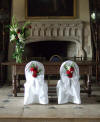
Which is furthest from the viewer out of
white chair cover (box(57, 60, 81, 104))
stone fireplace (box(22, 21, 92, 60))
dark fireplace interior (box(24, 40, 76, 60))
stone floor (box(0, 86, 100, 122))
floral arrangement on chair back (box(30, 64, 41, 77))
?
dark fireplace interior (box(24, 40, 76, 60))

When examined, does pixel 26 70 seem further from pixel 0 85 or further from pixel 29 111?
pixel 0 85

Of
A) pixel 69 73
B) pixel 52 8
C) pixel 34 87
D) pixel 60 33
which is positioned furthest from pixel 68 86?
pixel 52 8

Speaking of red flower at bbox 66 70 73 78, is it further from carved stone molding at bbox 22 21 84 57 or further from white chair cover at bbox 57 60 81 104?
carved stone molding at bbox 22 21 84 57

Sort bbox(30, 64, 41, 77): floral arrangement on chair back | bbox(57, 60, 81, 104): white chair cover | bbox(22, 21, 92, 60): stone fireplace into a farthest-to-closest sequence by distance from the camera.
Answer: bbox(22, 21, 92, 60): stone fireplace, bbox(57, 60, 81, 104): white chair cover, bbox(30, 64, 41, 77): floral arrangement on chair back

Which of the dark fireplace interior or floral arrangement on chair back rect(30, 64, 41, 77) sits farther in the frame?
the dark fireplace interior

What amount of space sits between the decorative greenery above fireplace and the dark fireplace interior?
0.99 metres

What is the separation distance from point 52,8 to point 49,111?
4.63 meters

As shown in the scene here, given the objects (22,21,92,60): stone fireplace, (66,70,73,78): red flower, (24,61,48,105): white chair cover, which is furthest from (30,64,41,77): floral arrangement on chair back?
(22,21,92,60): stone fireplace

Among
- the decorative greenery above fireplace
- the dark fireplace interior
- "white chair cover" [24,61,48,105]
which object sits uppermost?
the decorative greenery above fireplace

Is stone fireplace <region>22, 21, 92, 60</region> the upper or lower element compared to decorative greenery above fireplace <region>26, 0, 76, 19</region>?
lower

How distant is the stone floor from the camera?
3.65 metres

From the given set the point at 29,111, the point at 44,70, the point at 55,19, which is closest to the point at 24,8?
the point at 55,19

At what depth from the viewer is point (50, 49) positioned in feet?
27.3

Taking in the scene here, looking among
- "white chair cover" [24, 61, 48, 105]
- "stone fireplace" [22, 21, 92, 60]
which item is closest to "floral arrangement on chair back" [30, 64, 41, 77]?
"white chair cover" [24, 61, 48, 105]
